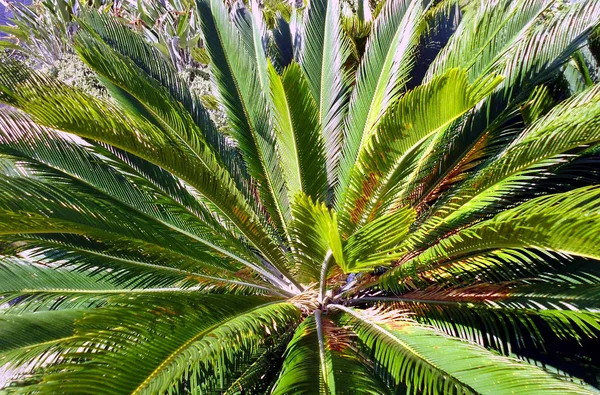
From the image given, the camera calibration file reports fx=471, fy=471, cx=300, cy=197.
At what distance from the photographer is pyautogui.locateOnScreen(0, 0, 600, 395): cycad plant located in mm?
1599

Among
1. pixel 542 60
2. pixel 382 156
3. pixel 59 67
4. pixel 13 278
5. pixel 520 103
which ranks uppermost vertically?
pixel 59 67

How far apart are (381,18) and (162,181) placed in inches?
68.8

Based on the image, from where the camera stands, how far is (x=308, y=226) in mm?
1839

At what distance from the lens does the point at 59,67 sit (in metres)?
6.68

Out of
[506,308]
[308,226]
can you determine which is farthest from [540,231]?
[308,226]

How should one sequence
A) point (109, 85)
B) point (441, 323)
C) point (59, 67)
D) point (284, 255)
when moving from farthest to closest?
point (59, 67)
point (109, 85)
point (284, 255)
point (441, 323)

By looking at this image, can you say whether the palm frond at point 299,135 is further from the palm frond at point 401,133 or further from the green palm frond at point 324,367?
the green palm frond at point 324,367

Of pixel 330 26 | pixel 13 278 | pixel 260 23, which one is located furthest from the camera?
pixel 260 23

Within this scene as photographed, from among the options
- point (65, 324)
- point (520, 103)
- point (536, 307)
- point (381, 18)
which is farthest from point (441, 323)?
point (381, 18)

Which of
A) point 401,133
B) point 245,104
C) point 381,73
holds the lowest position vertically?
point 401,133

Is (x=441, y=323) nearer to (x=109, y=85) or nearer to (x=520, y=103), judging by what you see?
(x=520, y=103)

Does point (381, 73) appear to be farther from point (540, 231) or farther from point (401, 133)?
point (540, 231)

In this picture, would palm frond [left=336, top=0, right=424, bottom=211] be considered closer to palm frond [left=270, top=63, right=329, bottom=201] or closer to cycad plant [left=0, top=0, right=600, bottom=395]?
cycad plant [left=0, top=0, right=600, bottom=395]

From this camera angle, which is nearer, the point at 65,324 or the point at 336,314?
the point at 65,324
